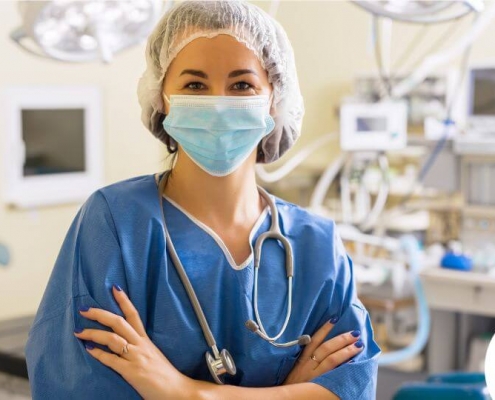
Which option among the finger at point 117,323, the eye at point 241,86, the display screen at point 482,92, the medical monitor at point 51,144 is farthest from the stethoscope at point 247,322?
the display screen at point 482,92

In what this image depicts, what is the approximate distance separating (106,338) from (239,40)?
0.49m

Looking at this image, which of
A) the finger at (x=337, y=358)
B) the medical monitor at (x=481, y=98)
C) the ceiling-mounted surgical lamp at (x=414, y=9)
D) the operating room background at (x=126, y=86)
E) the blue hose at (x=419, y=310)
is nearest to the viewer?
the finger at (x=337, y=358)

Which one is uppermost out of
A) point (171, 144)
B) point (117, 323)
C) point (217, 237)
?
point (171, 144)

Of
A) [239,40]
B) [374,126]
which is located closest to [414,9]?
[239,40]

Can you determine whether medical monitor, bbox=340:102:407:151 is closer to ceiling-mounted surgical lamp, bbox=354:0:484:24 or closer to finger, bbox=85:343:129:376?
ceiling-mounted surgical lamp, bbox=354:0:484:24

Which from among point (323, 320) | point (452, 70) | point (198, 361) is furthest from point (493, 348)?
point (452, 70)

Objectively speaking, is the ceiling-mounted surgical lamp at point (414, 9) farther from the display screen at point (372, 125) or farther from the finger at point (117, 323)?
the display screen at point (372, 125)

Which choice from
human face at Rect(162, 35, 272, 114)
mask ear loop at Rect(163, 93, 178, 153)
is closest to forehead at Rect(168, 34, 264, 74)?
human face at Rect(162, 35, 272, 114)

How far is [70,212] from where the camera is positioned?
15.2ft

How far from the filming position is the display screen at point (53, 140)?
437 cm

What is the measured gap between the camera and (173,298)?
1.12 meters

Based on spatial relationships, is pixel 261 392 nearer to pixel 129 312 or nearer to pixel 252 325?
pixel 252 325

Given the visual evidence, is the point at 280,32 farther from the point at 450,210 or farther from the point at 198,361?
the point at 450,210

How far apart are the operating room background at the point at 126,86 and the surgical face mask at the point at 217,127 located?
218 cm
